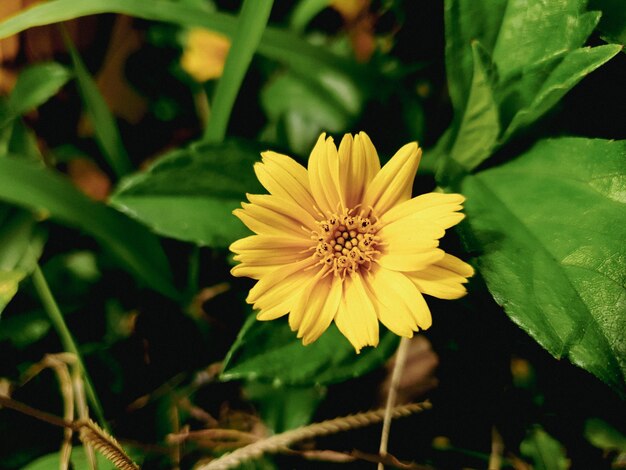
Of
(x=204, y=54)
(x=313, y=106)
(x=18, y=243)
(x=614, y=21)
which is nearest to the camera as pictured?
(x=614, y=21)

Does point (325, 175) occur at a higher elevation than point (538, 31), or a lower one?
lower

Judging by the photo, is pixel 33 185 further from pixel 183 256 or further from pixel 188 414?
pixel 188 414

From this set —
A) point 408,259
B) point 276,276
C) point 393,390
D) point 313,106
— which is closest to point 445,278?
point 408,259

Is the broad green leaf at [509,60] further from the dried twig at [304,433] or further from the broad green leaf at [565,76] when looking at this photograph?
the dried twig at [304,433]

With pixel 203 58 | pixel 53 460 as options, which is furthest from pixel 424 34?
pixel 53 460

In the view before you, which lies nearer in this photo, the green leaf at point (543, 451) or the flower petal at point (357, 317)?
the flower petal at point (357, 317)

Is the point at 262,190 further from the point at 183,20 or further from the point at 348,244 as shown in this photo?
the point at 183,20

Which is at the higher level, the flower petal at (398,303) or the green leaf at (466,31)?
the green leaf at (466,31)

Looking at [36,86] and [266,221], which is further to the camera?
[36,86]

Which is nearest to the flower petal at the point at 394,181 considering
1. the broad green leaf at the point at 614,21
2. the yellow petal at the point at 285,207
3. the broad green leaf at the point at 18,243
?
the yellow petal at the point at 285,207
